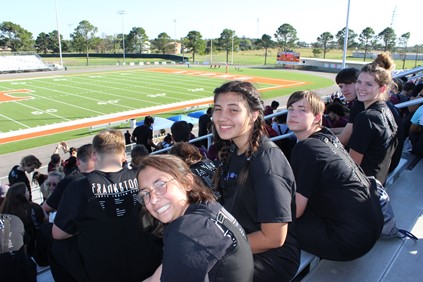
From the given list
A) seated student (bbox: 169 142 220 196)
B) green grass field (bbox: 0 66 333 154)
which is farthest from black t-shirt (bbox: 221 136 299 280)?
green grass field (bbox: 0 66 333 154)

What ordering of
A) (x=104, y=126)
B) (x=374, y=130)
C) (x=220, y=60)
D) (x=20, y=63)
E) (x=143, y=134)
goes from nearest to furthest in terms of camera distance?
(x=374, y=130) < (x=143, y=134) < (x=104, y=126) < (x=20, y=63) < (x=220, y=60)

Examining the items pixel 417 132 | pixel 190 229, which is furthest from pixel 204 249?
pixel 417 132

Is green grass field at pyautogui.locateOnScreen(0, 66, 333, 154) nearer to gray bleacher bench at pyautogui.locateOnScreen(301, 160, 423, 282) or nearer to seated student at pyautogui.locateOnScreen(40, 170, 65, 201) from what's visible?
seated student at pyautogui.locateOnScreen(40, 170, 65, 201)

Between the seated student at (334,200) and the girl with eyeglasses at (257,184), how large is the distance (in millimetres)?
292

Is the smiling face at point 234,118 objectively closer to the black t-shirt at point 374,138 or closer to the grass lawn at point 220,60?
the black t-shirt at point 374,138

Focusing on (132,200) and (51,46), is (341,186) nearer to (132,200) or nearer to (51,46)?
(132,200)

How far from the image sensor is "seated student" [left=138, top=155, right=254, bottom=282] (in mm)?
1346

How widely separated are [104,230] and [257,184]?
1.40 m

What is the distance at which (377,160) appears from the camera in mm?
3104

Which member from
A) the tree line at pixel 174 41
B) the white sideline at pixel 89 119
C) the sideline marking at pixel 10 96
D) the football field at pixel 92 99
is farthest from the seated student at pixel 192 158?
the tree line at pixel 174 41

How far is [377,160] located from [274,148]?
62.9 inches

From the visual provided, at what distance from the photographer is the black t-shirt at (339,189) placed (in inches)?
87.2

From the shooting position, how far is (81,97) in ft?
97.1

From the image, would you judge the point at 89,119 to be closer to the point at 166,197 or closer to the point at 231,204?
the point at 231,204
